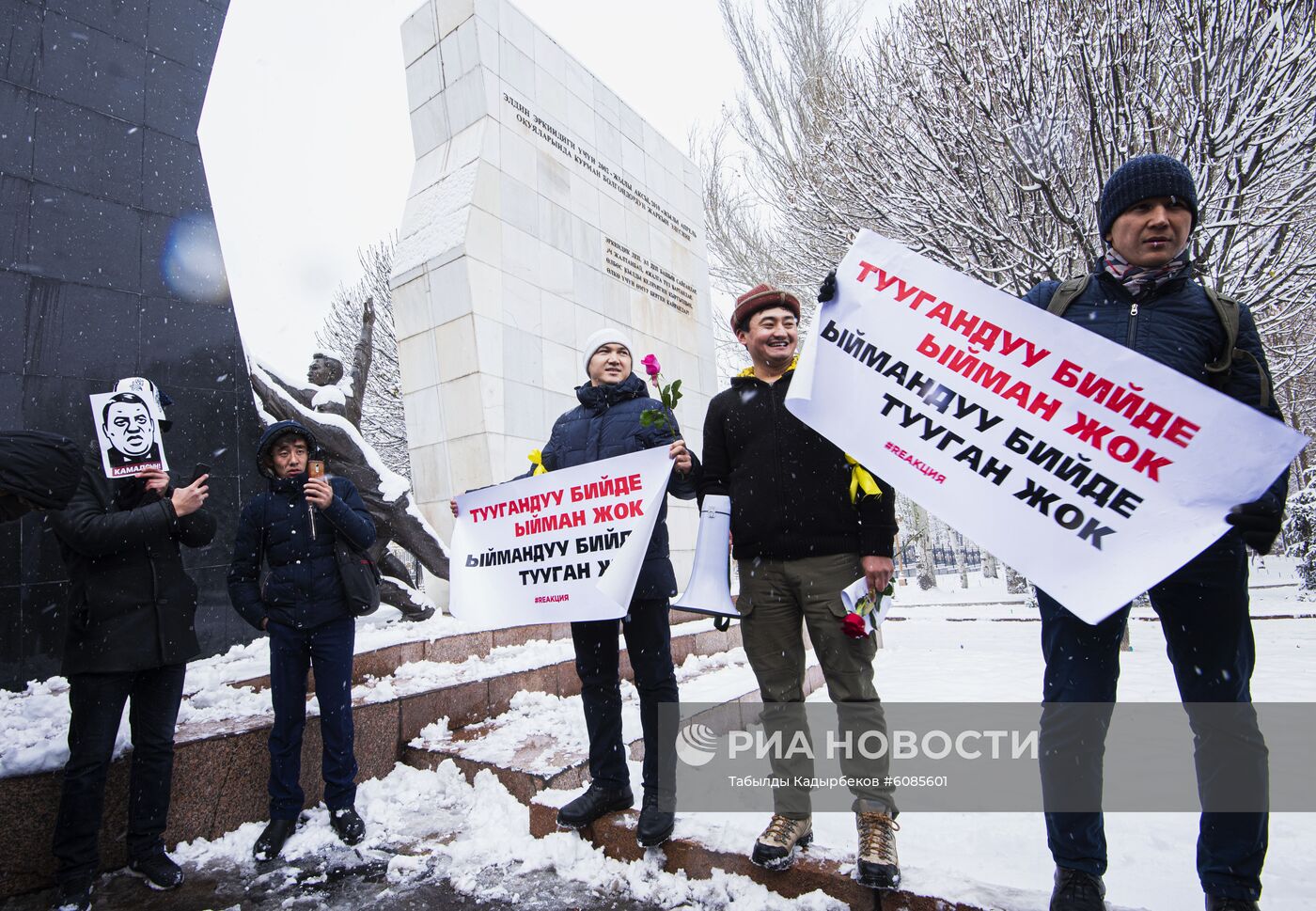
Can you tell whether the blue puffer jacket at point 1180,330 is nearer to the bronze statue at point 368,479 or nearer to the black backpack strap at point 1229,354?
the black backpack strap at point 1229,354

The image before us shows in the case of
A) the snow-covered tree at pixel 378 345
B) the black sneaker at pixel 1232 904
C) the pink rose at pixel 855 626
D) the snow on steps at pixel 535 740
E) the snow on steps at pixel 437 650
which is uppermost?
the snow-covered tree at pixel 378 345

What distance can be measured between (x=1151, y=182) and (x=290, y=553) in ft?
11.6

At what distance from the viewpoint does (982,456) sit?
2109mm

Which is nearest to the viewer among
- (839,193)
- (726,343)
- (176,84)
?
(176,84)

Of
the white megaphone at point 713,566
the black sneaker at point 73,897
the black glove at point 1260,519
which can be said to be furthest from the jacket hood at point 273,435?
the black glove at point 1260,519

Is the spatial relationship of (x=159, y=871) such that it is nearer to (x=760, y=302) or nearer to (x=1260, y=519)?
(x=760, y=302)

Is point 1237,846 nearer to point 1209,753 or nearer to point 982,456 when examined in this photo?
point 1209,753

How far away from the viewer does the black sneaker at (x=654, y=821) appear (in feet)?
7.91

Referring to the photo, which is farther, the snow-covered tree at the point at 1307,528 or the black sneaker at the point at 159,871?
the snow-covered tree at the point at 1307,528

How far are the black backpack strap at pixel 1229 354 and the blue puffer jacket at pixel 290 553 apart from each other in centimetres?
327

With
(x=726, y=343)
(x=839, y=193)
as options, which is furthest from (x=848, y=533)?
(x=726, y=343)

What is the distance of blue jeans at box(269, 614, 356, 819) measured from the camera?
2.92m

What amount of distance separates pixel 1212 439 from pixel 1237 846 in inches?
40.7

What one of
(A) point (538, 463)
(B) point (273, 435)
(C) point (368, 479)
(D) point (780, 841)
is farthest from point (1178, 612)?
(C) point (368, 479)
